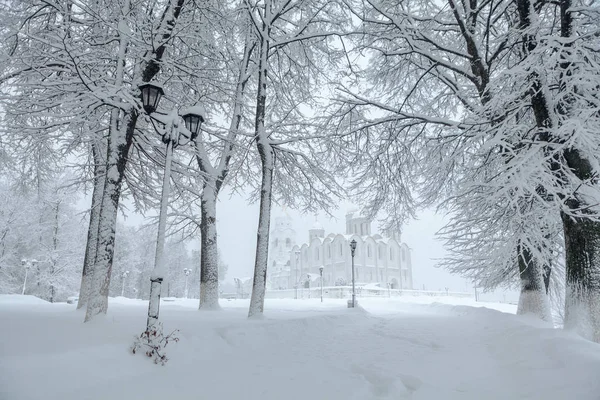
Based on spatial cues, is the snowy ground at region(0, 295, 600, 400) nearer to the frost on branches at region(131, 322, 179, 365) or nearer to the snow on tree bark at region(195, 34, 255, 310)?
the frost on branches at region(131, 322, 179, 365)

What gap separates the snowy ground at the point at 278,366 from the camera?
12.8 feet

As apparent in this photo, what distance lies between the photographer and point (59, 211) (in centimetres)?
2967

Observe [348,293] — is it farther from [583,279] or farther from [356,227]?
[583,279]

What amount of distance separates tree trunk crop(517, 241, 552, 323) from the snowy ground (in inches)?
83.7

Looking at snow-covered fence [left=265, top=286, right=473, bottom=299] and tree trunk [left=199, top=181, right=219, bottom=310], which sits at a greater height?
tree trunk [left=199, top=181, right=219, bottom=310]

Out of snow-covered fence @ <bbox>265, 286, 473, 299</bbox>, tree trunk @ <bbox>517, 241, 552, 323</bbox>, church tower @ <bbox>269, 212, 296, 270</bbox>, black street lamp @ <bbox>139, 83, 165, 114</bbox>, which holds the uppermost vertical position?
church tower @ <bbox>269, 212, 296, 270</bbox>

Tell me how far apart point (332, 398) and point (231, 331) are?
3.11 metres

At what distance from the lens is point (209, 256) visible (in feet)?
39.6

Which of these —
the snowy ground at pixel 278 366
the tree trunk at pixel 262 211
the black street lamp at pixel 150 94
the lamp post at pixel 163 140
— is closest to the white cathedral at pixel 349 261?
the tree trunk at pixel 262 211

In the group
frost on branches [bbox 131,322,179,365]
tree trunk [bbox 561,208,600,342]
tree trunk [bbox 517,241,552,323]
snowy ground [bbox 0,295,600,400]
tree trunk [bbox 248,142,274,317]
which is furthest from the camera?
tree trunk [bbox 248,142,274,317]

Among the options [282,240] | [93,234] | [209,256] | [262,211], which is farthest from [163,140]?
[282,240]

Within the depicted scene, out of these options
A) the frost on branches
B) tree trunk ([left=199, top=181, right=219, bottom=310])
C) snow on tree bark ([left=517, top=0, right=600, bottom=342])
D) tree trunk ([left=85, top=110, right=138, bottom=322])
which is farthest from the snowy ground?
tree trunk ([left=199, top=181, right=219, bottom=310])

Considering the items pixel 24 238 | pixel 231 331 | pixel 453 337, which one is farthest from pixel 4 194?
pixel 453 337

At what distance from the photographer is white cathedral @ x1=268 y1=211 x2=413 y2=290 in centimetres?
6188
